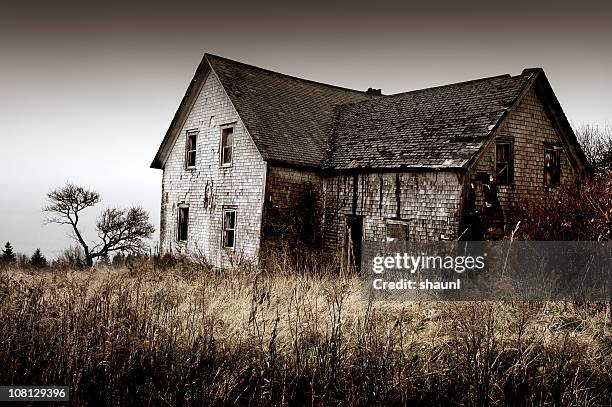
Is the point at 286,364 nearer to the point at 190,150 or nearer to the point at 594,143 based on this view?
the point at 190,150

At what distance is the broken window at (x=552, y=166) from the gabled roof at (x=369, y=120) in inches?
23.0

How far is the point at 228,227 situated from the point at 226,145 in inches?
111

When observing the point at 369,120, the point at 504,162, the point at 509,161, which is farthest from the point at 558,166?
the point at 369,120

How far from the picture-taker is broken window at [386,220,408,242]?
14344 millimetres

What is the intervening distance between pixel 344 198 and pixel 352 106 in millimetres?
5336

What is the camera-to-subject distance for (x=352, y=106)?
779 inches

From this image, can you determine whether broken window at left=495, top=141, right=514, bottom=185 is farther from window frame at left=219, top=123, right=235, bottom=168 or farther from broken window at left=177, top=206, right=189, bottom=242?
broken window at left=177, top=206, right=189, bottom=242

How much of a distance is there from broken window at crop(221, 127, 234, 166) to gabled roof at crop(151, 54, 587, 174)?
4.11ft

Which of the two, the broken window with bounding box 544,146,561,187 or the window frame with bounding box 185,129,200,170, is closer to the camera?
the broken window with bounding box 544,146,561,187

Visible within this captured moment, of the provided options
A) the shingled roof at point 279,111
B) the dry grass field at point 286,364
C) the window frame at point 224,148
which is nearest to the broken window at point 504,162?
the shingled roof at point 279,111

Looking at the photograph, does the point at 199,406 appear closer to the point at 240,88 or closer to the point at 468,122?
the point at 468,122

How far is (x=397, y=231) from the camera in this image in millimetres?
14578

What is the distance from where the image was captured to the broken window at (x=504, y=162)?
14047mm

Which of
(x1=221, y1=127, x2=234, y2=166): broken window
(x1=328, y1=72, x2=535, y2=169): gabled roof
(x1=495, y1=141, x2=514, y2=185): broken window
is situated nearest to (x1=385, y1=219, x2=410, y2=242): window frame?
(x1=328, y1=72, x2=535, y2=169): gabled roof
